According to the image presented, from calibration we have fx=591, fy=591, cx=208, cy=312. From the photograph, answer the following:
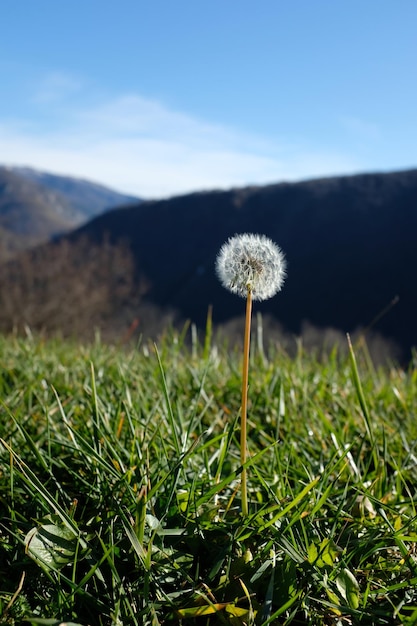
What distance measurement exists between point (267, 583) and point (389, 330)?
7357 cm

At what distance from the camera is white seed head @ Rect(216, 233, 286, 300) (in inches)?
55.9

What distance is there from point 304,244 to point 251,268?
3658 inches

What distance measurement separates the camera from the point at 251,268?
4.65 ft

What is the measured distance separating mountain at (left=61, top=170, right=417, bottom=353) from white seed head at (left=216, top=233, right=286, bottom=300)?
6600cm

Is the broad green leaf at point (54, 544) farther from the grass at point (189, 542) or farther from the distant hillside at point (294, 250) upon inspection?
the distant hillside at point (294, 250)

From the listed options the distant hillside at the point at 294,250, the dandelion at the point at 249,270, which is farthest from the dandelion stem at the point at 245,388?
the distant hillside at the point at 294,250

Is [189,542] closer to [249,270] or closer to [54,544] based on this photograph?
[54,544]

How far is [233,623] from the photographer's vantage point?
130 cm

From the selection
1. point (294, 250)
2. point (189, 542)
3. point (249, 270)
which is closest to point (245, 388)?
point (249, 270)

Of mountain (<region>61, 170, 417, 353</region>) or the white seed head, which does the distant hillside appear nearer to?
mountain (<region>61, 170, 417, 353</region>)

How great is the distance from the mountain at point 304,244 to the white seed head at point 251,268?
66.0 meters

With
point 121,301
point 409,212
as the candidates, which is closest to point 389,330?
point 409,212

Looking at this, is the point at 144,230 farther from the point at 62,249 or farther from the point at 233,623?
the point at 233,623

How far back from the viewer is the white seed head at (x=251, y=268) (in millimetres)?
1420
